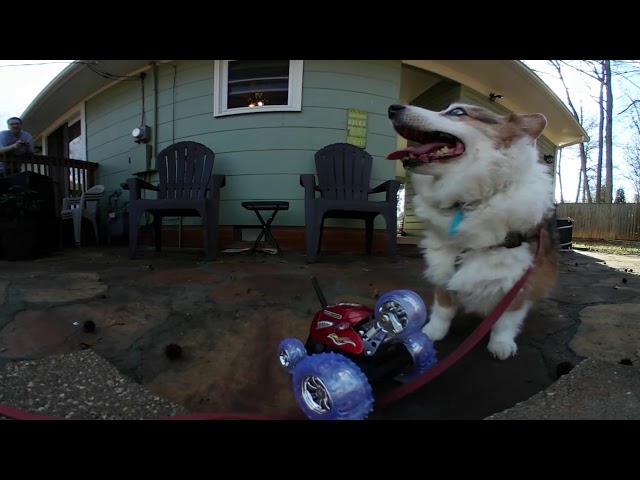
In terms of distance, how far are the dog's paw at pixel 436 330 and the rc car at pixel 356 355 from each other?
1.33 feet

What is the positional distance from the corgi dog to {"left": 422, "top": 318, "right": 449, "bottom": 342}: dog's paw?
13 centimetres

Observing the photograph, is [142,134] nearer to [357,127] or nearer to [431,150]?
[357,127]

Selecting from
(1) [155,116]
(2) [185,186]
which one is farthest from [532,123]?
(1) [155,116]

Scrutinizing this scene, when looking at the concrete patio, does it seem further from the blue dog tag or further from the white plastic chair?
the white plastic chair

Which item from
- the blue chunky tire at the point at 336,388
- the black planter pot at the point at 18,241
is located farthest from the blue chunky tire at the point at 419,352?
the black planter pot at the point at 18,241

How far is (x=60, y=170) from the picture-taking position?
5.32 meters

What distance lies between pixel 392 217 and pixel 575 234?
1120 cm

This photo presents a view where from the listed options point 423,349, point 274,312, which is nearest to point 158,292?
point 274,312

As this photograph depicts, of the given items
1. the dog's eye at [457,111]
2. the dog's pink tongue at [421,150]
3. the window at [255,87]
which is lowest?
the dog's pink tongue at [421,150]

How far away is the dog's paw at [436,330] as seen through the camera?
1.39 m

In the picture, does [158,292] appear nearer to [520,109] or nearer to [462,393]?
[462,393]

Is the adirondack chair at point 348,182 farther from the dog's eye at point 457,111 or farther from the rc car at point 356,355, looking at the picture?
the rc car at point 356,355

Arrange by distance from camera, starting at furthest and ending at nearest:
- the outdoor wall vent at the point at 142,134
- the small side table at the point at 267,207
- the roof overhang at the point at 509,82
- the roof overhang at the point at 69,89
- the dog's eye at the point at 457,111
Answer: the roof overhang at the point at 69,89 < the outdoor wall vent at the point at 142,134 < the roof overhang at the point at 509,82 < the small side table at the point at 267,207 < the dog's eye at the point at 457,111
